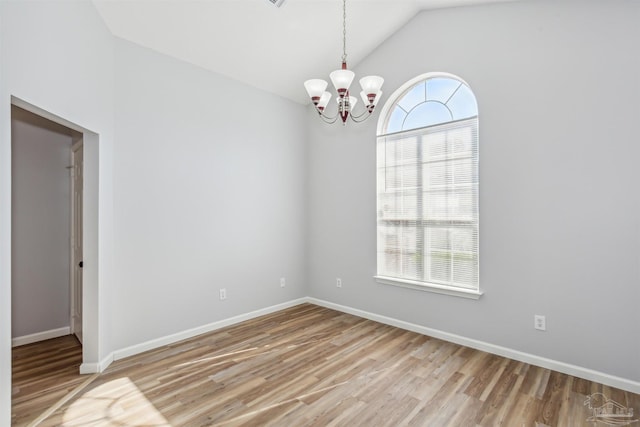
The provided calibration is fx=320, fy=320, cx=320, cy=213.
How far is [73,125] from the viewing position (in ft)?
8.10

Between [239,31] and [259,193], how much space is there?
1870 millimetres

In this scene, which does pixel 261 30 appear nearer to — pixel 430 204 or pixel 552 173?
pixel 430 204

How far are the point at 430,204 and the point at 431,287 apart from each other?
3.05 ft

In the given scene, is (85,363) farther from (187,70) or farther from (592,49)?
(592,49)

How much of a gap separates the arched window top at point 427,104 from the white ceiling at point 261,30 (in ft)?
2.37

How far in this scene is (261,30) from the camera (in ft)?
11.2

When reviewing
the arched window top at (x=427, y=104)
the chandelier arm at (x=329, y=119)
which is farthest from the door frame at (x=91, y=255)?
the arched window top at (x=427, y=104)

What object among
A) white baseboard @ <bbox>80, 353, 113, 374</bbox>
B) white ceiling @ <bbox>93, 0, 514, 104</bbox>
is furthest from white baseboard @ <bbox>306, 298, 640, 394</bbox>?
white ceiling @ <bbox>93, 0, 514, 104</bbox>

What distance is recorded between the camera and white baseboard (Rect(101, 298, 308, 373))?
113 inches

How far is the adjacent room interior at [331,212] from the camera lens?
7.91 feet

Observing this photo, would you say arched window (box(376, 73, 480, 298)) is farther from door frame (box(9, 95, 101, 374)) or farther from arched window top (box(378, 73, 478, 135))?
door frame (box(9, 95, 101, 374))

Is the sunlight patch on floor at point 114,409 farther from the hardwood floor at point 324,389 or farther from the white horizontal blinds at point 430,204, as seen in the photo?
the white horizontal blinds at point 430,204

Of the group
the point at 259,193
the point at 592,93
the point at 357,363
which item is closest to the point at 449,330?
the point at 357,363

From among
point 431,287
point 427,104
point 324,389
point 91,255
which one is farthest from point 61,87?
point 431,287
